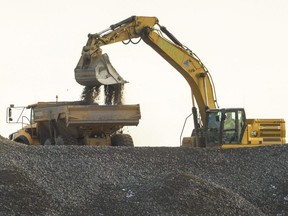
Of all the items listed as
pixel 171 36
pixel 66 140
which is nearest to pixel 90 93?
pixel 66 140

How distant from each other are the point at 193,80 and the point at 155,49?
160cm

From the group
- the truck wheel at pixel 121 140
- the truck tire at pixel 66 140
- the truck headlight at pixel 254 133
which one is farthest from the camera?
the truck wheel at pixel 121 140

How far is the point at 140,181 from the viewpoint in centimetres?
2077

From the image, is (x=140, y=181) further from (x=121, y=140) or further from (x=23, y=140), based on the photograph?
(x=23, y=140)

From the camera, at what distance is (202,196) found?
18969 millimetres

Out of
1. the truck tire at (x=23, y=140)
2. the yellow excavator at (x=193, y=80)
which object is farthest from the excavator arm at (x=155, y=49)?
the truck tire at (x=23, y=140)

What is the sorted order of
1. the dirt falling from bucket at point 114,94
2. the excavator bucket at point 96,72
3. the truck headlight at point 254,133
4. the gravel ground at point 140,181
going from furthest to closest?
the dirt falling from bucket at point 114,94 → the excavator bucket at point 96,72 → the truck headlight at point 254,133 → the gravel ground at point 140,181

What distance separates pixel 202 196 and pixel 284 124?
377 inches

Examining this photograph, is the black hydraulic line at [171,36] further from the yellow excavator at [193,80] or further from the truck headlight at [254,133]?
the truck headlight at [254,133]

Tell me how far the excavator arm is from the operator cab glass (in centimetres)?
156

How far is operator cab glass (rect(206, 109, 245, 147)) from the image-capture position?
88.9 feet

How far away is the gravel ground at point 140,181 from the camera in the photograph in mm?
18203

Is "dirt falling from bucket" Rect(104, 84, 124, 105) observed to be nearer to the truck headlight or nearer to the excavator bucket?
the excavator bucket

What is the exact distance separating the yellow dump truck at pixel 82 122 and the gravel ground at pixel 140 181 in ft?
12.7
